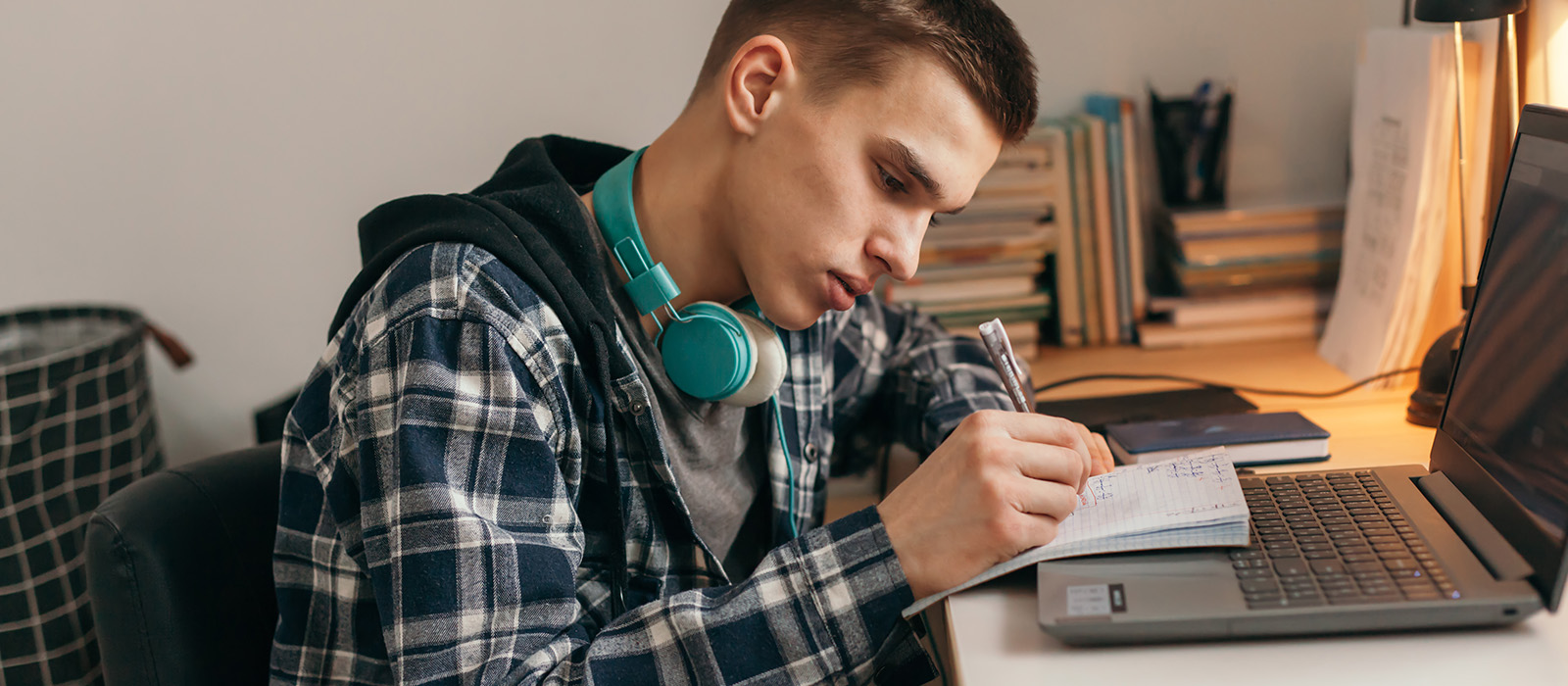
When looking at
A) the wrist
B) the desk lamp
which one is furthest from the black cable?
the wrist

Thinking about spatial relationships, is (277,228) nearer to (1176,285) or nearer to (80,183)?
(80,183)

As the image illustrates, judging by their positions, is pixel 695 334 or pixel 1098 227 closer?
pixel 695 334

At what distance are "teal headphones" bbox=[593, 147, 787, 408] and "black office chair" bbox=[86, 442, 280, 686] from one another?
0.40 meters

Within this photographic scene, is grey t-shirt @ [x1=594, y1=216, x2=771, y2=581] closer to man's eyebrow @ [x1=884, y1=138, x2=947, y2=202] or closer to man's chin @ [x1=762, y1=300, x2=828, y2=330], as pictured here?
man's chin @ [x1=762, y1=300, x2=828, y2=330]

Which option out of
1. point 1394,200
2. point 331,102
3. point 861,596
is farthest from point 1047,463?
point 331,102

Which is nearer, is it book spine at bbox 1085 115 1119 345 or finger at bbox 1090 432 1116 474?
finger at bbox 1090 432 1116 474

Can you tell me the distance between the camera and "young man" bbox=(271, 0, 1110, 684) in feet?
2.41

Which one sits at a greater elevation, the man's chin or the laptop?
the man's chin

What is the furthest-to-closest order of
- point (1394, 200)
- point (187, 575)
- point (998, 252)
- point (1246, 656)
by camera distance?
1. point (998, 252)
2. point (1394, 200)
3. point (187, 575)
4. point (1246, 656)

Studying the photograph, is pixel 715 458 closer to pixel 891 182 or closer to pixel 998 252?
pixel 891 182

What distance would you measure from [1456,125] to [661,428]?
98 cm

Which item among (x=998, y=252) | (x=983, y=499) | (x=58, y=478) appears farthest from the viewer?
(x=998, y=252)

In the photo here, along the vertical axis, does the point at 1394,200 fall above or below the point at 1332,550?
above

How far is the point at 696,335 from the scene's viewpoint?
923 mm
